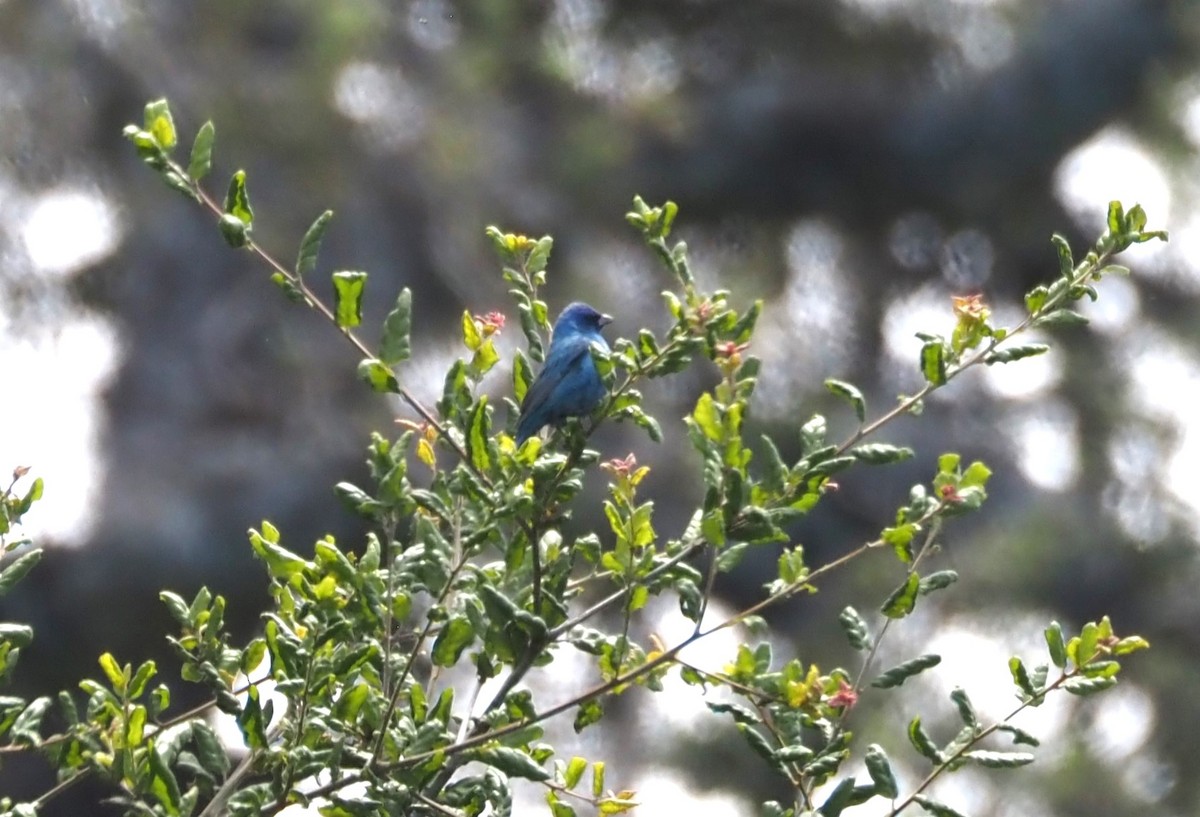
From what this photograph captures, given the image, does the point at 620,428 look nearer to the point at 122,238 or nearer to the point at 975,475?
the point at 122,238

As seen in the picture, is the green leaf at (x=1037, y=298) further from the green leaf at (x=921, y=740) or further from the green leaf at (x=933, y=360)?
the green leaf at (x=921, y=740)

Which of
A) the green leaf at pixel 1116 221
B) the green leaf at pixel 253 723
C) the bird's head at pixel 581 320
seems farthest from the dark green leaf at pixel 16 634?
the bird's head at pixel 581 320

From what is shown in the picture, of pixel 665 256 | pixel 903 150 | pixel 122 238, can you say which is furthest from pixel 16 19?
pixel 665 256

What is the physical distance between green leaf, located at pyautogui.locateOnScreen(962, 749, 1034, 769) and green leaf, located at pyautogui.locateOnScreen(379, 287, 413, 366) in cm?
84

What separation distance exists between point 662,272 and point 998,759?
522 cm

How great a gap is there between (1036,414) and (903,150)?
1.30 metres

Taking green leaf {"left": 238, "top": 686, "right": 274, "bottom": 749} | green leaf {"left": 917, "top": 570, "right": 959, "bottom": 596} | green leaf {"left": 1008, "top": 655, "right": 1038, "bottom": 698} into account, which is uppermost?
green leaf {"left": 917, "top": 570, "right": 959, "bottom": 596}

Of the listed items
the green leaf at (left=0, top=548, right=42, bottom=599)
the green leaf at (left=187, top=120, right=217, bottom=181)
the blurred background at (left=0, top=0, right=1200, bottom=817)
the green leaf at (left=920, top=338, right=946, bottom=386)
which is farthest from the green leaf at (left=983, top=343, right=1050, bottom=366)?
the blurred background at (left=0, top=0, right=1200, bottom=817)

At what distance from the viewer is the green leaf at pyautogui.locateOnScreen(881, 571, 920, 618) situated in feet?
6.92

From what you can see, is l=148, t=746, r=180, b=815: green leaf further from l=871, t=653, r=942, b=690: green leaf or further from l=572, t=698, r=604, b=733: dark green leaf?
l=871, t=653, r=942, b=690: green leaf

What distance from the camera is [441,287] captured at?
716 cm

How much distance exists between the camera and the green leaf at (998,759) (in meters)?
2.14

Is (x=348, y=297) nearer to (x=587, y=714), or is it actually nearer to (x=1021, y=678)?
(x=587, y=714)

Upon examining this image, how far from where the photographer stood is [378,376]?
2.10 metres
